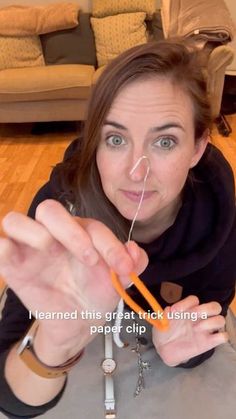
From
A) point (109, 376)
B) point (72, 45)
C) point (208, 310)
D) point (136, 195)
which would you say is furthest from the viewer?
point (72, 45)

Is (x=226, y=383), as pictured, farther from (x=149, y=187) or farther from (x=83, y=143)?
(x=83, y=143)

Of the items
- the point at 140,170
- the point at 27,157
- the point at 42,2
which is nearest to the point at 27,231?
the point at 140,170

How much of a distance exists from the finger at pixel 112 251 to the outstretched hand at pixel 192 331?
284mm

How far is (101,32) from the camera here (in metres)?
3.15

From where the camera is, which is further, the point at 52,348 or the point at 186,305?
the point at 186,305

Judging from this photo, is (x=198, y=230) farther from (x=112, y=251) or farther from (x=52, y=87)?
(x=52, y=87)

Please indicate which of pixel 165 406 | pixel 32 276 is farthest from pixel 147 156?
pixel 165 406

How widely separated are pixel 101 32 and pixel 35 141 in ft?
3.09

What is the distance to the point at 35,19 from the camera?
3.06 meters

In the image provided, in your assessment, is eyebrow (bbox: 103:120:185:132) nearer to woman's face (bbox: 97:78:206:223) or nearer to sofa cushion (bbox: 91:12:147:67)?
woman's face (bbox: 97:78:206:223)

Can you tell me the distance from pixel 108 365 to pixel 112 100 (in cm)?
56

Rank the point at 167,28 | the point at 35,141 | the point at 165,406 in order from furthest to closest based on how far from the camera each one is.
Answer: the point at 35,141 < the point at 167,28 < the point at 165,406

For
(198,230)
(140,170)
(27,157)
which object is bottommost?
(27,157)

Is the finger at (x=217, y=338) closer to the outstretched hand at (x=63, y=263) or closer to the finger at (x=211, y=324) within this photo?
the finger at (x=211, y=324)
